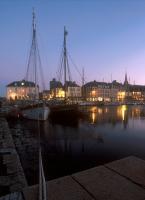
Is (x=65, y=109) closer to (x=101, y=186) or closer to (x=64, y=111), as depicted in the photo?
(x=64, y=111)

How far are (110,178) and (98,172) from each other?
0.90 feet

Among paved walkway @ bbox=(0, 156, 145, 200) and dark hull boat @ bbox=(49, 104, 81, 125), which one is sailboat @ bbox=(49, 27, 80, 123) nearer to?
dark hull boat @ bbox=(49, 104, 81, 125)

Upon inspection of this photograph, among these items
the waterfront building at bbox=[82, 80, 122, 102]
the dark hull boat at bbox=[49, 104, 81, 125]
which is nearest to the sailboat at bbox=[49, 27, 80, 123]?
the dark hull boat at bbox=[49, 104, 81, 125]

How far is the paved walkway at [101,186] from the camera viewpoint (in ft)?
8.30

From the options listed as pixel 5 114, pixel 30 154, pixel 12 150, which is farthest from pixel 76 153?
pixel 5 114

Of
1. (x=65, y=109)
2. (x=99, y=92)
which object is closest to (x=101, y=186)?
(x=65, y=109)

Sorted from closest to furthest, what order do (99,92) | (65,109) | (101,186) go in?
(101,186)
(65,109)
(99,92)

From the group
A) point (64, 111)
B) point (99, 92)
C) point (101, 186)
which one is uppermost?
point (99, 92)

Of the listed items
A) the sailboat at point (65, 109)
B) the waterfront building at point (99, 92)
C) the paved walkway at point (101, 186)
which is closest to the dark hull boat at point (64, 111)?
the sailboat at point (65, 109)

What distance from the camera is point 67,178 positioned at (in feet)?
9.90

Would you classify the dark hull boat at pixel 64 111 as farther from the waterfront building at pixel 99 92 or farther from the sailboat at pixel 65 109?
the waterfront building at pixel 99 92

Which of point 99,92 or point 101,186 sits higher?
point 99,92

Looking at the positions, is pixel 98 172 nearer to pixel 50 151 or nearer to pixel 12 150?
pixel 12 150

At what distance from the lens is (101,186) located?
2764mm
